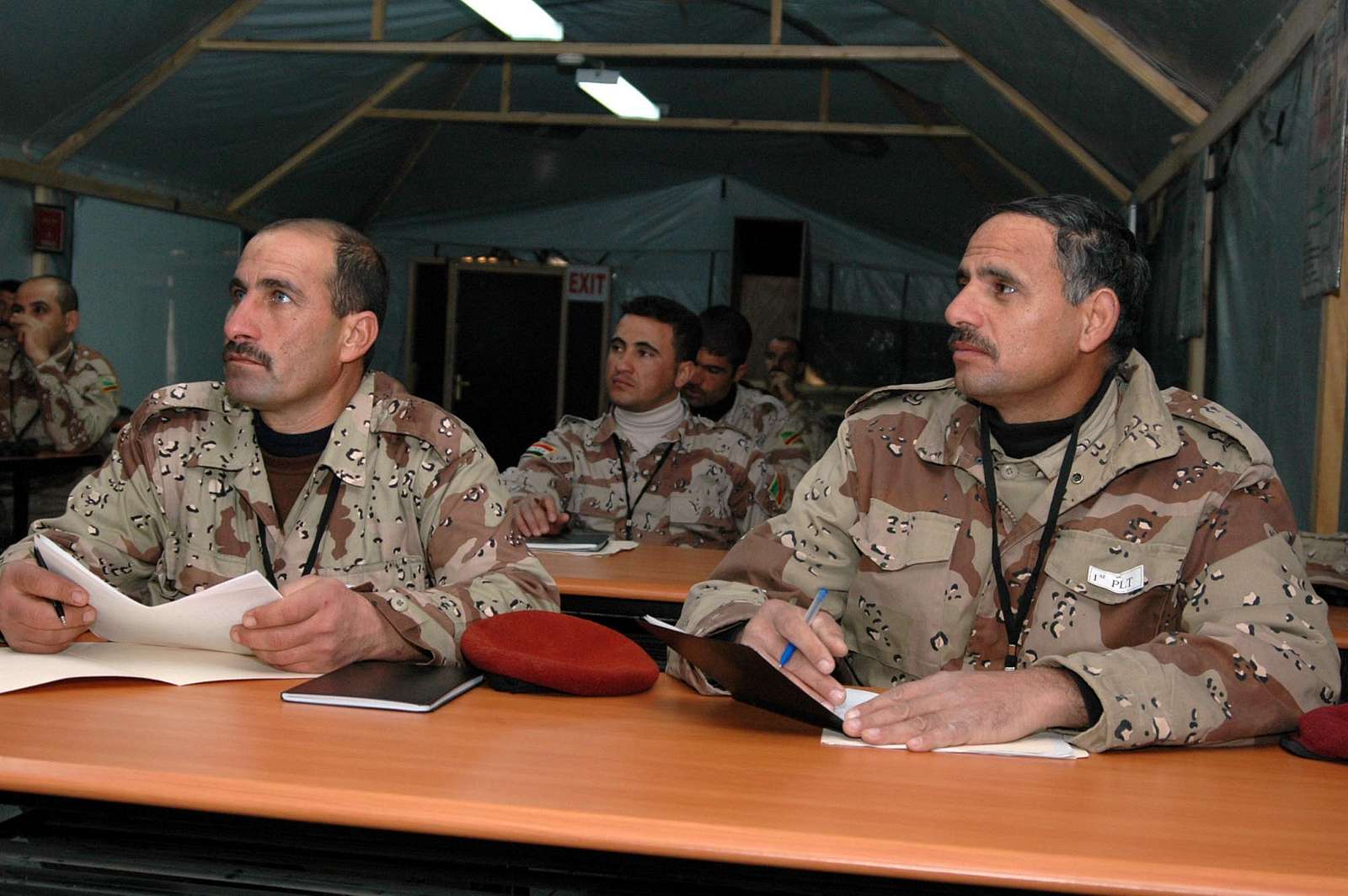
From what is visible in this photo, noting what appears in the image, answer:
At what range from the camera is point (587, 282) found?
12570 mm

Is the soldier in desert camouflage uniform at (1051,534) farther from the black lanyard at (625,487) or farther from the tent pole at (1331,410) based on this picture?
the black lanyard at (625,487)

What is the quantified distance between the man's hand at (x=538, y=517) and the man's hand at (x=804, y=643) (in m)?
2.17

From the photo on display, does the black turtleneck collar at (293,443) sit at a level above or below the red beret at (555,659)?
above

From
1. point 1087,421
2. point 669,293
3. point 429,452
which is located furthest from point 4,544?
point 669,293

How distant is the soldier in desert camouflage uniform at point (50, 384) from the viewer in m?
6.44

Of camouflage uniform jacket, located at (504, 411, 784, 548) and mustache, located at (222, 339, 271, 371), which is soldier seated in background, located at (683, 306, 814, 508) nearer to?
camouflage uniform jacket, located at (504, 411, 784, 548)

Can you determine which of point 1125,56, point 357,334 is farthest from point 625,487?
point 1125,56

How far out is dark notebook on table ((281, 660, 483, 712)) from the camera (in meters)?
1.61

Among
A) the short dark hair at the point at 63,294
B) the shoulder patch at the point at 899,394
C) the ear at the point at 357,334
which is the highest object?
the short dark hair at the point at 63,294

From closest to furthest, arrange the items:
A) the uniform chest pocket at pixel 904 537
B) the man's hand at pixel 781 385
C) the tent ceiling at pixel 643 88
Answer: the uniform chest pocket at pixel 904 537
the tent ceiling at pixel 643 88
the man's hand at pixel 781 385

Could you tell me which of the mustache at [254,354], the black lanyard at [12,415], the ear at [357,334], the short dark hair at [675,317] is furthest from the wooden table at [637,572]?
the black lanyard at [12,415]

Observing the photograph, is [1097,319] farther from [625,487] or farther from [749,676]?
[625,487]

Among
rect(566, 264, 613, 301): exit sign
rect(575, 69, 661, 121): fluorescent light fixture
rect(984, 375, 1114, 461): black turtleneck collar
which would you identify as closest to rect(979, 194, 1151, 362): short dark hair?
rect(984, 375, 1114, 461): black turtleneck collar

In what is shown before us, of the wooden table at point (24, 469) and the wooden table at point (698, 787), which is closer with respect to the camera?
the wooden table at point (698, 787)
